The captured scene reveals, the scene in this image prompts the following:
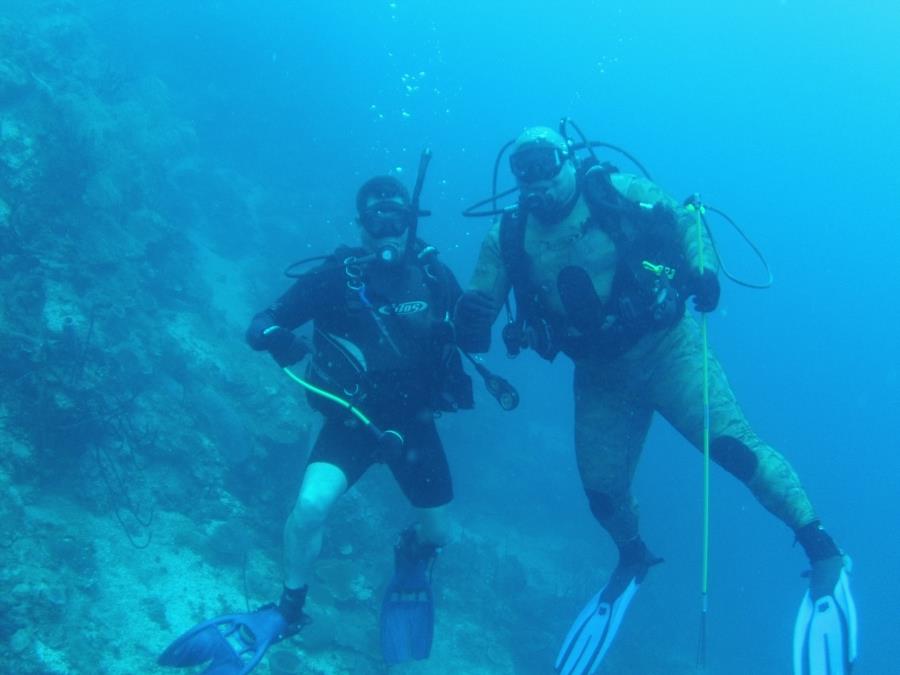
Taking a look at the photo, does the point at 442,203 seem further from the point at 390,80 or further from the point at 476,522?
the point at 390,80

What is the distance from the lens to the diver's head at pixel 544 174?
434cm

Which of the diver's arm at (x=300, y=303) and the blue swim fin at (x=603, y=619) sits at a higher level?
the diver's arm at (x=300, y=303)

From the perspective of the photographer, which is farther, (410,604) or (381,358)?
(410,604)

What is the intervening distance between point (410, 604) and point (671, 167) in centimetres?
11912

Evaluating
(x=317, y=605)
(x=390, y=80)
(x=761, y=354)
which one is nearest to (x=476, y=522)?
(x=317, y=605)

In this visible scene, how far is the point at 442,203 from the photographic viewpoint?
4138 cm

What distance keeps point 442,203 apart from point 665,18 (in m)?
109

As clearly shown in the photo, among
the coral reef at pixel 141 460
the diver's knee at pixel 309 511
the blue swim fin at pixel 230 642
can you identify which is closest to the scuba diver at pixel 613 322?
the diver's knee at pixel 309 511

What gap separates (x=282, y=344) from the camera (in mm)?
4211

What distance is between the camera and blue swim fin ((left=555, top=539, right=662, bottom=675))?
4.52 meters

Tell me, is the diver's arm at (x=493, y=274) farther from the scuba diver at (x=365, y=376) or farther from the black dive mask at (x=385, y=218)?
the black dive mask at (x=385, y=218)

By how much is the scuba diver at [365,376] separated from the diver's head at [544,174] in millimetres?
775

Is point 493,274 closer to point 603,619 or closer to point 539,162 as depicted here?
point 539,162

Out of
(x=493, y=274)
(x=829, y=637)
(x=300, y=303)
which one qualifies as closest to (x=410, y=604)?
(x=300, y=303)
